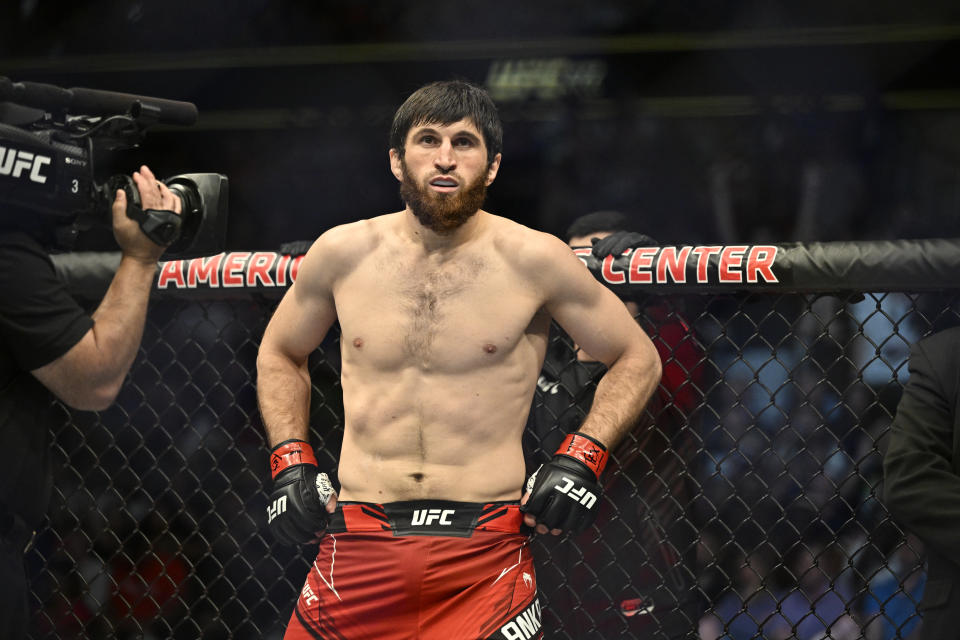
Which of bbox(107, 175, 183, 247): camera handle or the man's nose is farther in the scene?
the man's nose

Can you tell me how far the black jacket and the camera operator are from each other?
133 cm

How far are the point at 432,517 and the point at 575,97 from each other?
10.6ft

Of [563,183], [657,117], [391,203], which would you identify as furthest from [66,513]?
[657,117]

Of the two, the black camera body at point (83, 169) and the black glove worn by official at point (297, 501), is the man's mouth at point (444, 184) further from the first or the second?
the black glove worn by official at point (297, 501)

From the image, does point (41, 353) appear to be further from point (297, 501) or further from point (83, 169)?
point (297, 501)

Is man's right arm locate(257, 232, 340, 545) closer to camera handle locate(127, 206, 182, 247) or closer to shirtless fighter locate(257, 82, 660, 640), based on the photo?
shirtless fighter locate(257, 82, 660, 640)

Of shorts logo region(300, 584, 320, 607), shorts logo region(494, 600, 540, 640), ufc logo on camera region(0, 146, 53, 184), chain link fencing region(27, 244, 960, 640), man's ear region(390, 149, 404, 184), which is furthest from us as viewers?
chain link fencing region(27, 244, 960, 640)

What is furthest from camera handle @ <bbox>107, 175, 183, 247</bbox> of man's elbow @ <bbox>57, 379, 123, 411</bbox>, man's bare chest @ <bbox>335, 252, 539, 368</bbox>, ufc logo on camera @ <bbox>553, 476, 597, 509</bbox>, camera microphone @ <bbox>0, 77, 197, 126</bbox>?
ufc logo on camera @ <bbox>553, 476, 597, 509</bbox>

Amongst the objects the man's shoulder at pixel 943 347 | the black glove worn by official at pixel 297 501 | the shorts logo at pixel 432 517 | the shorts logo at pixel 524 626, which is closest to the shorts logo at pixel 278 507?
the black glove worn by official at pixel 297 501

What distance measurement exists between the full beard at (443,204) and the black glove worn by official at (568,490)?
0.48 meters

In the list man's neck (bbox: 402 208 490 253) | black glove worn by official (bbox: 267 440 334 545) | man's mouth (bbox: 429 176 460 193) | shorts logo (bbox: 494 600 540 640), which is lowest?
shorts logo (bbox: 494 600 540 640)

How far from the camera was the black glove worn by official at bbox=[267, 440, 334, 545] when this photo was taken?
6.46 ft

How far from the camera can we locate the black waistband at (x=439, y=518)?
1916 mm

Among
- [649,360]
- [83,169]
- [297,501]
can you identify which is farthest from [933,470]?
[83,169]
